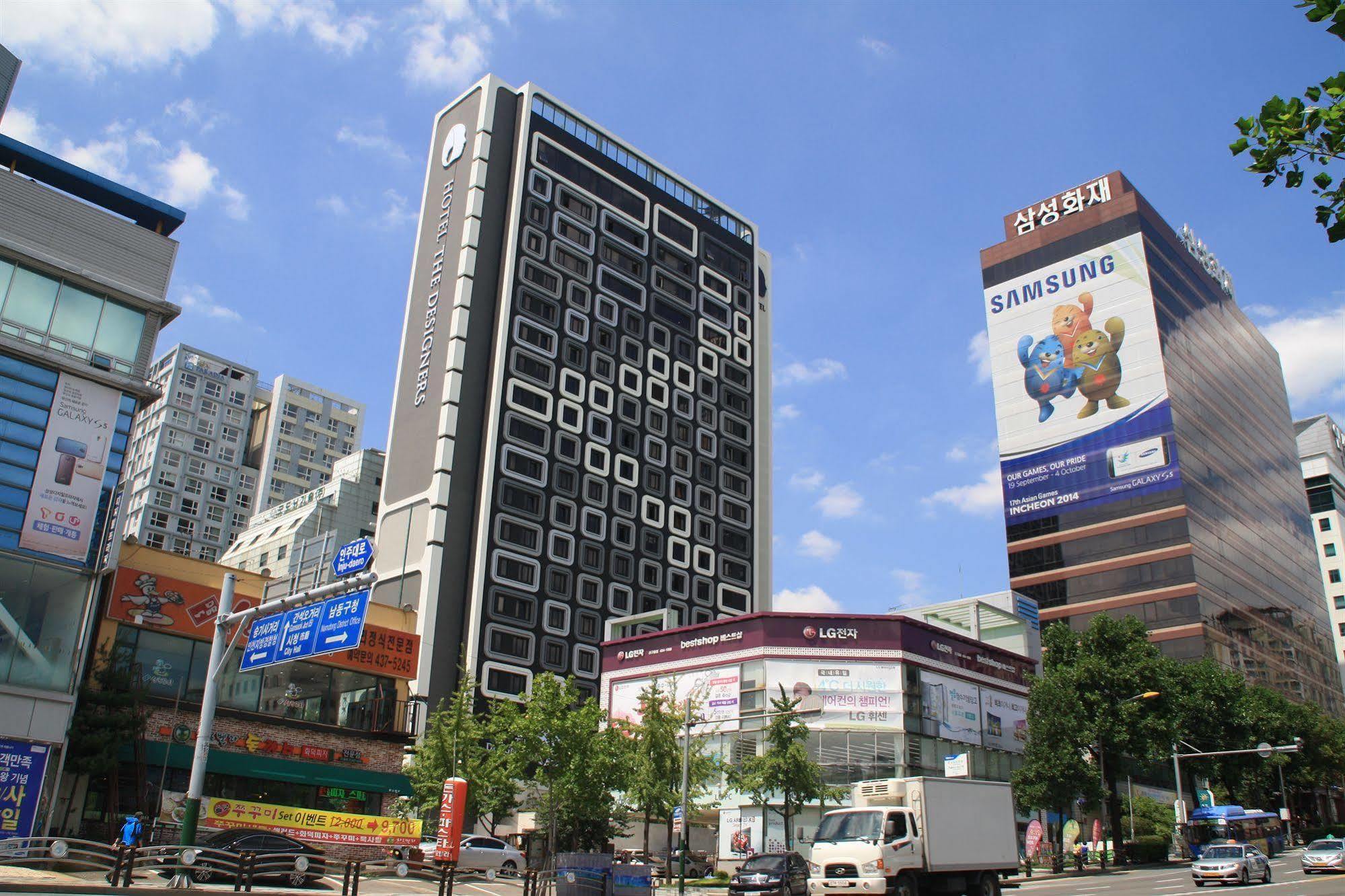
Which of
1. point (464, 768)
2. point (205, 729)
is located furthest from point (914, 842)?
point (464, 768)

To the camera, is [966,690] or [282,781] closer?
[282,781]

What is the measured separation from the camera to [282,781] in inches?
1849

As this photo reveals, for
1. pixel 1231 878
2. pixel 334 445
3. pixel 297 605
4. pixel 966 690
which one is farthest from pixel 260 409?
pixel 1231 878

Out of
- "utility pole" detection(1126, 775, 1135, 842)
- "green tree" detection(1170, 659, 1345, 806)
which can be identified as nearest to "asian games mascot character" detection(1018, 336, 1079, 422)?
"green tree" detection(1170, 659, 1345, 806)

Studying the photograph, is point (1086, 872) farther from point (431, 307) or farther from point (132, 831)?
point (431, 307)

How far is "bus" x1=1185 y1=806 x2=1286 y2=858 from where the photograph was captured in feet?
191

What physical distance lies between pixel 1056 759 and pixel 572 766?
2593 cm

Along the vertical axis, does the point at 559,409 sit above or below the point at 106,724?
above

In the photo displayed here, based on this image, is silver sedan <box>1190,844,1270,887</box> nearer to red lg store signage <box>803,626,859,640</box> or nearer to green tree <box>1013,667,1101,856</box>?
green tree <box>1013,667,1101,856</box>

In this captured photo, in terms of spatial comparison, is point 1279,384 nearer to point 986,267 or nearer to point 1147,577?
point 986,267

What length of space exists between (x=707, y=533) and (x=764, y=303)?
30026mm

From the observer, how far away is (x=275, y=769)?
4659cm

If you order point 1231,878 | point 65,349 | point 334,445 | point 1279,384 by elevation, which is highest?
point 1279,384

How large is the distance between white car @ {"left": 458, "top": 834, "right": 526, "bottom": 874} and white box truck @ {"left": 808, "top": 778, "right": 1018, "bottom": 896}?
61.7 feet
